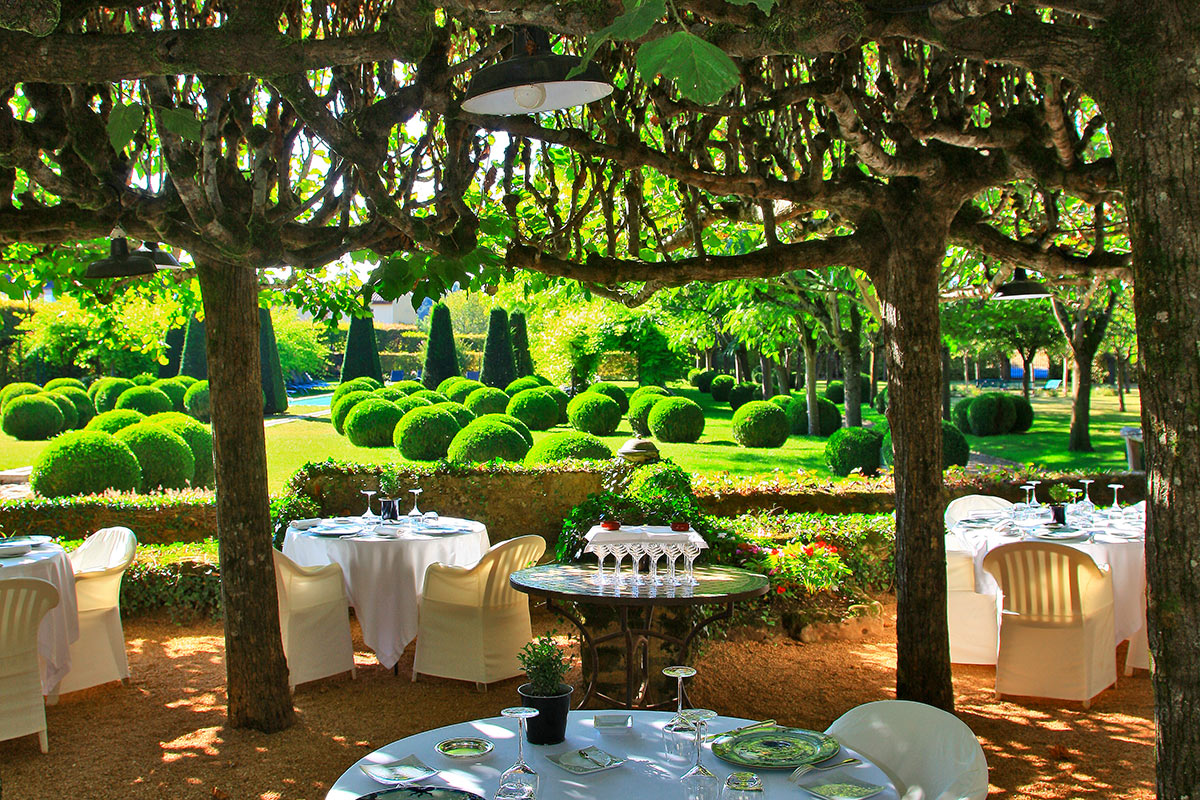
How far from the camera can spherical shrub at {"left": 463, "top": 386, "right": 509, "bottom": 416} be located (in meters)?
25.1

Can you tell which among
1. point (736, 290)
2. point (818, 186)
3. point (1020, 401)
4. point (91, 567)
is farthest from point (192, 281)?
point (1020, 401)

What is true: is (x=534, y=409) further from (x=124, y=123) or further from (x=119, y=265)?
(x=124, y=123)

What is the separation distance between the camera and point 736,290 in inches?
559

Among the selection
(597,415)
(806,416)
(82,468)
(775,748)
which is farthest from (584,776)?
(806,416)

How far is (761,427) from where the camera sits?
842 inches

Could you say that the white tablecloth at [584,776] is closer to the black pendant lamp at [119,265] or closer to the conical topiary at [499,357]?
the black pendant lamp at [119,265]

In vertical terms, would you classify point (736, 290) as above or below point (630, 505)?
above

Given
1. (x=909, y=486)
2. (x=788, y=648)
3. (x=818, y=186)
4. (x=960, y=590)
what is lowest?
(x=788, y=648)

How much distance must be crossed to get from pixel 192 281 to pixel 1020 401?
84.9ft

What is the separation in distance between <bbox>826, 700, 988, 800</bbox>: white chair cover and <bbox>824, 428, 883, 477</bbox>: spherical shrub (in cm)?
1311

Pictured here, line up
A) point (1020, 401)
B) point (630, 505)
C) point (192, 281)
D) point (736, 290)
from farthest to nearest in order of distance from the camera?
1. point (1020, 401)
2. point (736, 290)
3. point (192, 281)
4. point (630, 505)

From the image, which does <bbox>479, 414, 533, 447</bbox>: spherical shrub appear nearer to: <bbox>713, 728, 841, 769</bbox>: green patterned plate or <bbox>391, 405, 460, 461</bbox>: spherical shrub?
<bbox>391, 405, 460, 461</bbox>: spherical shrub

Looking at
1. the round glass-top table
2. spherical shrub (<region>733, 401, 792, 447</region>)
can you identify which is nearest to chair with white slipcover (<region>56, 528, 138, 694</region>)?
the round glass-top table

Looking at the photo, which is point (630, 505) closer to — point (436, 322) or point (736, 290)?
point (736, 290)
